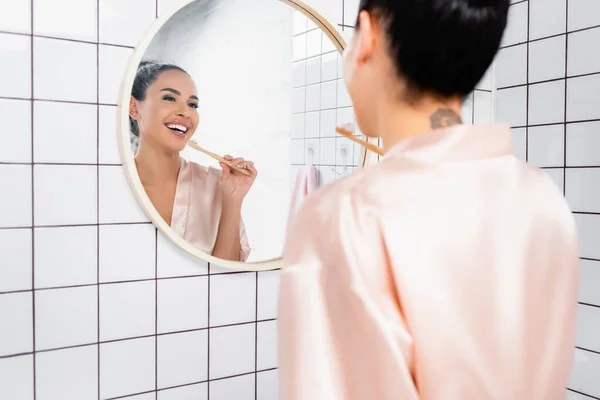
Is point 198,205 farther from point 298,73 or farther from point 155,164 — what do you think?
point 298,73

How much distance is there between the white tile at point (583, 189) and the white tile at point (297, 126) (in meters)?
0.69

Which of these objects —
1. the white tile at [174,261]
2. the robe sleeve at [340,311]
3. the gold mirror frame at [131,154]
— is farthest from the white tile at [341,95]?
the robe sleeve at [340,311]

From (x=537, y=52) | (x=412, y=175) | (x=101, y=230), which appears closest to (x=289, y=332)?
(x=412, y=175)

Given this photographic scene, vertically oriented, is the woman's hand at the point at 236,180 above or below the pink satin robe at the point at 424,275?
above

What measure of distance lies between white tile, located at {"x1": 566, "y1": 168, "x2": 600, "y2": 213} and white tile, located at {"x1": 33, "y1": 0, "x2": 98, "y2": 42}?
3.83 ft

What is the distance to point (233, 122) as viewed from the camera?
1.27 m

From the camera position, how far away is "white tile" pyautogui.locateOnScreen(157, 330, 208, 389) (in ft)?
4.07

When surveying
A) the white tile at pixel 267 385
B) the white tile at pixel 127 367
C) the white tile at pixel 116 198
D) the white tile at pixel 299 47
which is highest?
the white tile at pixel 299 47

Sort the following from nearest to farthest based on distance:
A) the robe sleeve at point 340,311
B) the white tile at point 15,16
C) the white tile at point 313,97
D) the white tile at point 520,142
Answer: the robe sleeve at point 340,311 → the white tile at point 15,16 → the white tile at point 313,97 → the white tile at point 520,142

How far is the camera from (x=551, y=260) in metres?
0.64

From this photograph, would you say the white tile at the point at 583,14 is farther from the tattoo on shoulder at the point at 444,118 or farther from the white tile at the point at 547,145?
the tattoo on shoulder at the point at 444,118

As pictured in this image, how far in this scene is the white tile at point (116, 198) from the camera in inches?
45.5

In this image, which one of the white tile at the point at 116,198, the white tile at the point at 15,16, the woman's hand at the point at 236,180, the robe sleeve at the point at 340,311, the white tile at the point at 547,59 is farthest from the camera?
the white tile at the point at 547,59

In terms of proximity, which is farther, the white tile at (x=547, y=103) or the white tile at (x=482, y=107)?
the white tile at (x=482, y=107)
